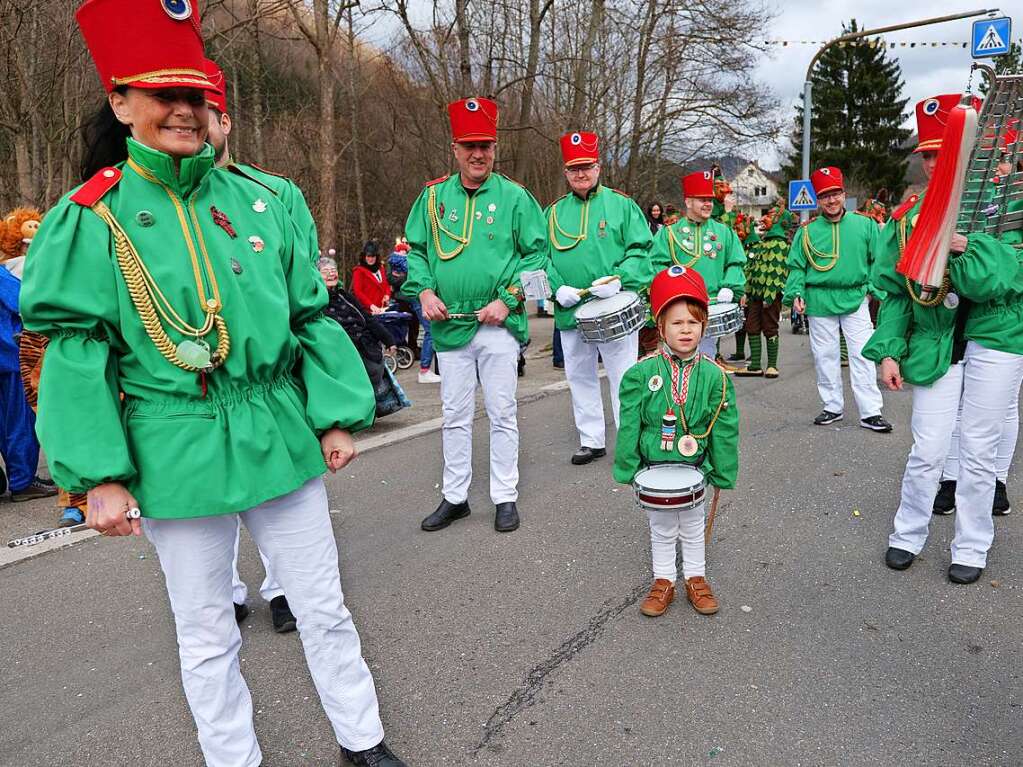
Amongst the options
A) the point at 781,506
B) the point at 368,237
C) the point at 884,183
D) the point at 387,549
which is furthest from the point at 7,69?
the point at 884,183

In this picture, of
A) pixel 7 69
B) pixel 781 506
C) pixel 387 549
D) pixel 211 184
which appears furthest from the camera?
pixel 7 69

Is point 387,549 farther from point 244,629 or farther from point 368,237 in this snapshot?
point 368,237

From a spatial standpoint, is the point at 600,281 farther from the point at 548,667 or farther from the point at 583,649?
the point at 548,667

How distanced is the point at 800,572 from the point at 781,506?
1006mm

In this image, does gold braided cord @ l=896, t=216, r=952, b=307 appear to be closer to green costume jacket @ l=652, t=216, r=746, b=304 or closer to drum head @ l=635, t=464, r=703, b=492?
drum head @ l=635, t=464, r=703, b=492

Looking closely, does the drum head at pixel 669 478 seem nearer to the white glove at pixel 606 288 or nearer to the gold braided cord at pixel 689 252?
the white glove at pixel 606 288

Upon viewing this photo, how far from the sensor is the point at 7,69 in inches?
365

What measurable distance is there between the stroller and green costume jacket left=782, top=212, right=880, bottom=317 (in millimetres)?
5464

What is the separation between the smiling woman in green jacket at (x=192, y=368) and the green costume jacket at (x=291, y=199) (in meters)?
0.18

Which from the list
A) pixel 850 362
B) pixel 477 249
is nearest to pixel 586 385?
pixel 477 249

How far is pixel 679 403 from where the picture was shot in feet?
11.4

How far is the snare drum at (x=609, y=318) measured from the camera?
17.9 feet

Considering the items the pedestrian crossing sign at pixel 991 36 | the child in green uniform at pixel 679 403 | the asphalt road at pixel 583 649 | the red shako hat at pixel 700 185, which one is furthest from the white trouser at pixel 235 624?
the pedestrian crossing sign at pixel 991 36

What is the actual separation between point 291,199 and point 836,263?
18.5 ft
